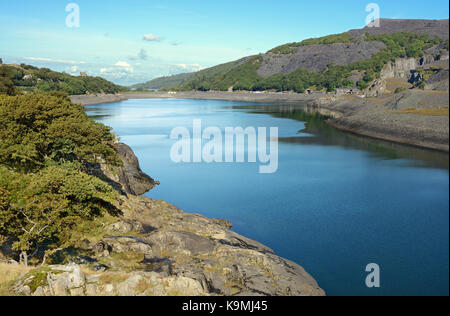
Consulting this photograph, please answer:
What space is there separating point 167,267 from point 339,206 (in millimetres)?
19387

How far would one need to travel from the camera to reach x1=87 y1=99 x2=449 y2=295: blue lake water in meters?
21.9

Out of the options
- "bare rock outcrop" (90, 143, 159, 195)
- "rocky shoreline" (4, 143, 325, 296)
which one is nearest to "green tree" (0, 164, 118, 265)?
"rocky shoreline" (4, 143, 325, 296)

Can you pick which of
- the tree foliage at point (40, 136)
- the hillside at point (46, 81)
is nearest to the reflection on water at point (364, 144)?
the tree foliage at point (40, 136)

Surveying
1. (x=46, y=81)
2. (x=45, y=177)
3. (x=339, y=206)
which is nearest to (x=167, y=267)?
(x=45, y=177)

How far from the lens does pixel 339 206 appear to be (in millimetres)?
33500

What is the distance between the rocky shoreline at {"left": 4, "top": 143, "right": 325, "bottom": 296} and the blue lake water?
3235 millimetres

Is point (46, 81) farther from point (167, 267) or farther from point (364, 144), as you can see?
point (167, 267)

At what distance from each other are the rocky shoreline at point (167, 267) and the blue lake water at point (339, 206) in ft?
10.6

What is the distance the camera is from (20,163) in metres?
28.2

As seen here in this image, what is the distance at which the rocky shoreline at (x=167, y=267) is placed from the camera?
15906 millimetres

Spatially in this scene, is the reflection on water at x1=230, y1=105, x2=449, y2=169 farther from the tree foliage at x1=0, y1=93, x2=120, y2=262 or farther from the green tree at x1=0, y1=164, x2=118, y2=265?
the green tree at x1=0, y1=164, x2=118, y2=265

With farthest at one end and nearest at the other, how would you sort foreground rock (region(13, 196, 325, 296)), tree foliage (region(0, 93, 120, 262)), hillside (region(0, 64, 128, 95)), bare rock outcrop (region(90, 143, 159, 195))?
hillside (region(0, 64, 128, 95)) → bare rock outcrop (region(90, 143, 159, 195)) → tree foliage (region(0, 93, 120, 262)) → foreground rock (region(13, 196, 325, 296))

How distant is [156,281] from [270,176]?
31232 mm
